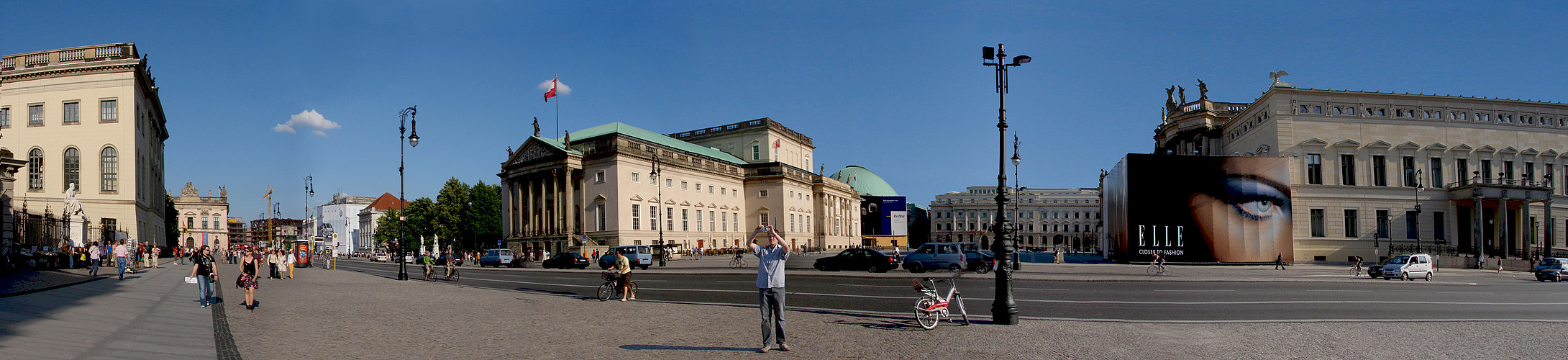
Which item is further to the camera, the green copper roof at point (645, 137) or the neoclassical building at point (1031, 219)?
the neoclassical building at point (1031, 219)

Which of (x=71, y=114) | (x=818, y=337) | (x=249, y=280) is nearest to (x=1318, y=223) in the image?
(x=818, y=337)

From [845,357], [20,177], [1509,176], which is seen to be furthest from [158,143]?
[1509,176]

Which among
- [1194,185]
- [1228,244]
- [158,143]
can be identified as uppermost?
[158,143]

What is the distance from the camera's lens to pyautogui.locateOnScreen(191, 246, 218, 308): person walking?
51.1 feet

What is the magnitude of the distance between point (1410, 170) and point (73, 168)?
277 feet

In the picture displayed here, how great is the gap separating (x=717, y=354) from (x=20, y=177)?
55509 millimetres

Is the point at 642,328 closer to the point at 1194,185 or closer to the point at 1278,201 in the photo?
the point at 1194,185

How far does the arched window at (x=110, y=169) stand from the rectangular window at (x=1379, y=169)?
79.5 m

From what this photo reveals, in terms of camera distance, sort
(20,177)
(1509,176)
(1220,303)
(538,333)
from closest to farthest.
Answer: (538,333)
(1220,303)
(20,177)
(1509,176)

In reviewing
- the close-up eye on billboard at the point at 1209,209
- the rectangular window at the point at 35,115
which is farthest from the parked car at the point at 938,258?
the rectangular window at the point at 35,115

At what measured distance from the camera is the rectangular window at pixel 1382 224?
170ft

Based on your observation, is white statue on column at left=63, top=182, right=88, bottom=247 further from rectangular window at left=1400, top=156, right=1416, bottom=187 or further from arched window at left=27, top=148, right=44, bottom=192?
rectangular window at left=1400, top=156, right=1416, bottom=187

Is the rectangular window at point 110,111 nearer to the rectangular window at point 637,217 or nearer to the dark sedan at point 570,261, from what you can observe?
the dark sedan at point 570,261

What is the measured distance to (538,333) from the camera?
11.8 meters
